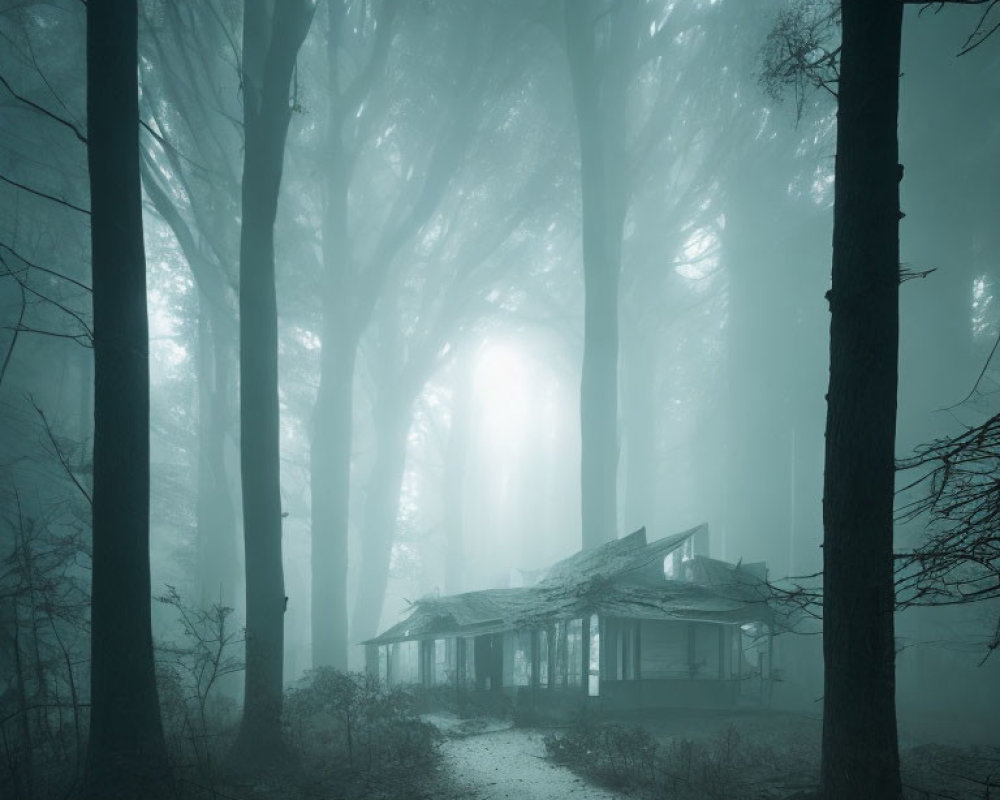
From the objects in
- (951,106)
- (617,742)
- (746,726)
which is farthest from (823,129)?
(617,742)

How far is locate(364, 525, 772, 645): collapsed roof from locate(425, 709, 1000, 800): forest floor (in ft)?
8.90

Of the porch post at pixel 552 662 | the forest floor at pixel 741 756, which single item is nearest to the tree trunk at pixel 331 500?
the forest floor at pixel 741 756

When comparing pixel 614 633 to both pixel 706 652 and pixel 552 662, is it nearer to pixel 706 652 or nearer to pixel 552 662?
pixel 552 662

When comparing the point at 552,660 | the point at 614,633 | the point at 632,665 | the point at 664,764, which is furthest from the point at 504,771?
the point at 632,665

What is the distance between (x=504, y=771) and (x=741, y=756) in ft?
13.4

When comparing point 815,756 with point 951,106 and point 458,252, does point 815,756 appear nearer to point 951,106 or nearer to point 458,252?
point 458,252

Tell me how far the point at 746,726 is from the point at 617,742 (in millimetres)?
6951

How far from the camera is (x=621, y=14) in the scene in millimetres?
22938

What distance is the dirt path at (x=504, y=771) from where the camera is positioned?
856cm

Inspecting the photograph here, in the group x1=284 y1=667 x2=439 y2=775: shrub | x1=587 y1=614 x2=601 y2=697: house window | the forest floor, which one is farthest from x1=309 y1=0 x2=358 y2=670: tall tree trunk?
x1=587 y1=614 x2=601 y2=697: house window

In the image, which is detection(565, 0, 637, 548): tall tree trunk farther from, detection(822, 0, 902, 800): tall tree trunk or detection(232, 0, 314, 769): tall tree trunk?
detection(822, 0, 902, 800): tall tree trunk

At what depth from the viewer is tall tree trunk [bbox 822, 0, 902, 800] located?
184 inches

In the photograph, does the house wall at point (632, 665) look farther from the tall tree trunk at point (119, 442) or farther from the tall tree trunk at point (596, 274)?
the tall tree trunk at point (119, 442)

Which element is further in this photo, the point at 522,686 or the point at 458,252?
the point at 458,252
